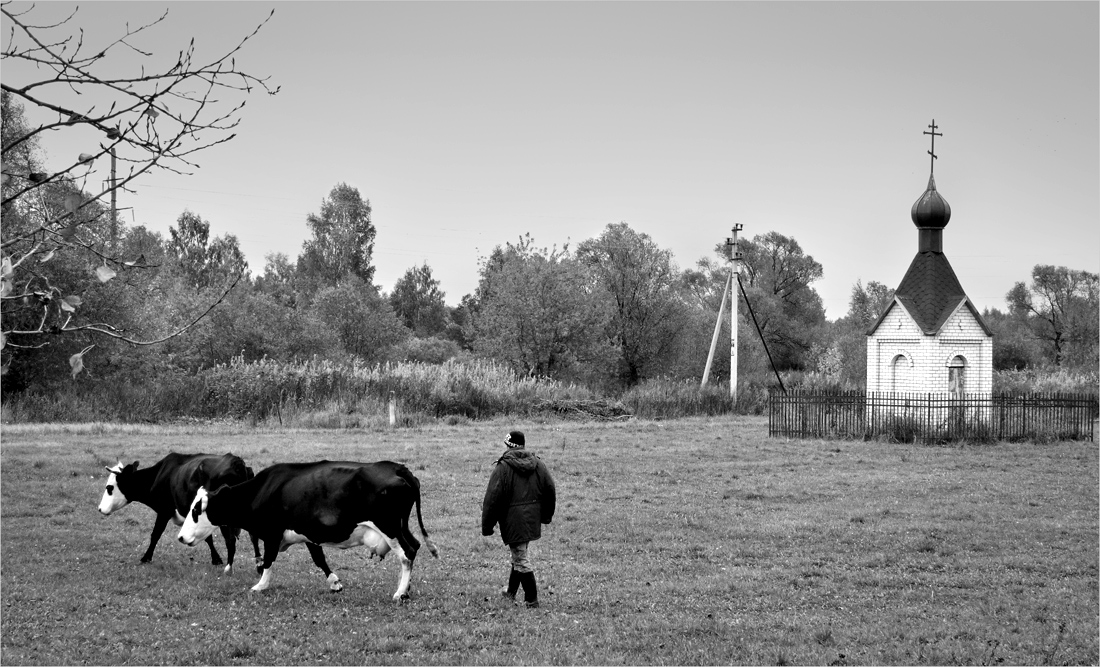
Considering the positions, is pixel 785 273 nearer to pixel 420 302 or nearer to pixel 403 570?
pixel 420 302

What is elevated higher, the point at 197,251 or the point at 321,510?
the point at 197,251

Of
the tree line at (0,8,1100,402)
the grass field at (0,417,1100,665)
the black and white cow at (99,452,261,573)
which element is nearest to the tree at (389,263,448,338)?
the tree line at (0,8,1100,402)

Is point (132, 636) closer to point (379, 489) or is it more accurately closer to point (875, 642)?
point (379, 489)

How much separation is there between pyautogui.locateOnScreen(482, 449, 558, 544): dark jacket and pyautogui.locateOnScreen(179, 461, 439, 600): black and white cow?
30.9 inches

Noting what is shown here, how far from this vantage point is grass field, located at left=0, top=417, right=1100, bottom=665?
7.98 metres

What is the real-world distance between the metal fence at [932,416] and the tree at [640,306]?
24819 mm

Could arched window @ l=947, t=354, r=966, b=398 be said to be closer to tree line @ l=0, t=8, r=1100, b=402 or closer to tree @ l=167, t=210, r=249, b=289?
tree line @ l=0, t=8, r=1100, b=402

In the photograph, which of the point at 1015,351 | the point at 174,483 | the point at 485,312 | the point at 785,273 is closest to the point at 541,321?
the point at 485,312

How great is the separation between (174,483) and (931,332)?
23883mm

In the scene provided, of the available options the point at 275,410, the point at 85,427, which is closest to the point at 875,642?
the point at 85,427

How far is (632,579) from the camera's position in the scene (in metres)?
10.7

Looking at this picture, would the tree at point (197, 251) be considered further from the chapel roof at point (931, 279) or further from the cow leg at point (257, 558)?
the cow leg at point (257, 558)

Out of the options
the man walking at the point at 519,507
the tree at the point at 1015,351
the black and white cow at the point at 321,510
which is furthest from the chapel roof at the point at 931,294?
the tree at the point at 1015,351

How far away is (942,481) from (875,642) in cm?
1127
